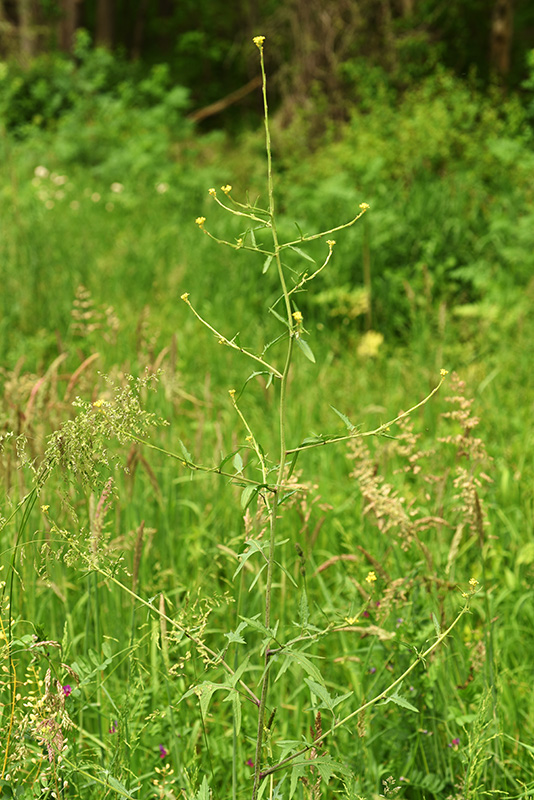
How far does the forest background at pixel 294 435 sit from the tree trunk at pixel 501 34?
39 millimetres

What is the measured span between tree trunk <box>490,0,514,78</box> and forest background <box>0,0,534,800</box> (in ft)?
0.13

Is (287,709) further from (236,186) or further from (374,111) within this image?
(236,186)

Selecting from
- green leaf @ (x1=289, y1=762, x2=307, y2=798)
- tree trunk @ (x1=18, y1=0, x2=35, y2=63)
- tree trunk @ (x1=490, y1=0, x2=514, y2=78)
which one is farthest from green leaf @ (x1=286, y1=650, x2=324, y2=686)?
tree trunk @ (x1=18, y1=0, x2=35, y2=63)

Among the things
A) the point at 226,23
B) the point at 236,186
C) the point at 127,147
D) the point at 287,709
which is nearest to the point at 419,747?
A: the point at 287,709

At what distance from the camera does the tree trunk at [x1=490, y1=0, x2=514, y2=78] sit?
924 centimetres

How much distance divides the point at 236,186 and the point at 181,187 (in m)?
0.81

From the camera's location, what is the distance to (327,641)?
2.00 metres

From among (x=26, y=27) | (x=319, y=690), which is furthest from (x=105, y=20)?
(x=319, y=690)

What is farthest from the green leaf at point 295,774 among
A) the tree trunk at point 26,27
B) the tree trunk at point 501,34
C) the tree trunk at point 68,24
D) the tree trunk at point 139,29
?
the tree trunk at point 139,29

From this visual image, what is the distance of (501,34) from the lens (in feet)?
30.3

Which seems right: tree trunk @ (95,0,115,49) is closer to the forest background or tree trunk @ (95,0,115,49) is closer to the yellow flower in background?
the forest background

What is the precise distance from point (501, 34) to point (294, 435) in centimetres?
809

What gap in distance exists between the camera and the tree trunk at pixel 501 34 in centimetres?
924

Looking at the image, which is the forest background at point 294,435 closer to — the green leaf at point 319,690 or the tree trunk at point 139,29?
the green leaf at point 319,690
